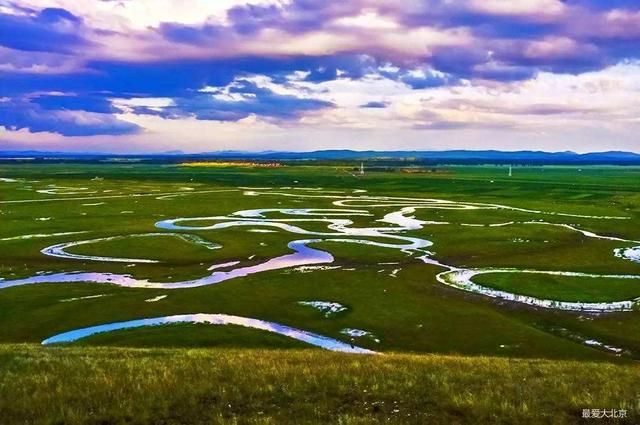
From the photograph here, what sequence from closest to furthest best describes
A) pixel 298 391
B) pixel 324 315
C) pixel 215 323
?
pixel 298 391
pixel 215 323
pixel 324 315

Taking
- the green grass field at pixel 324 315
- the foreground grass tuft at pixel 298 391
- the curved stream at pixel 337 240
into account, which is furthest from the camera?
the curved stream at pixel 337 240

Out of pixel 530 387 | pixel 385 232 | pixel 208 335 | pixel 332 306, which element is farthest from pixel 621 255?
pixel 530 387

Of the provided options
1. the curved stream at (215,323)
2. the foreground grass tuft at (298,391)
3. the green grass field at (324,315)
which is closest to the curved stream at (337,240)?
the green grass field at (324,315)

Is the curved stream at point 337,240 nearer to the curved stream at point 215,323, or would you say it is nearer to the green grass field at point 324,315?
the green grass field at point 324,315

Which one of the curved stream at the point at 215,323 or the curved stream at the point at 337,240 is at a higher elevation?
the curved stream at the point at 337,240

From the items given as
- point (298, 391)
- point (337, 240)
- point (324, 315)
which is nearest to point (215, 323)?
point (324, 315)

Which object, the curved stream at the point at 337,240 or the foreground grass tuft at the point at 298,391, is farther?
the curved stream at the point at 337,240

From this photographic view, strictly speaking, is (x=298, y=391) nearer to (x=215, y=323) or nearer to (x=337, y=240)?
(x=215, y=323)
